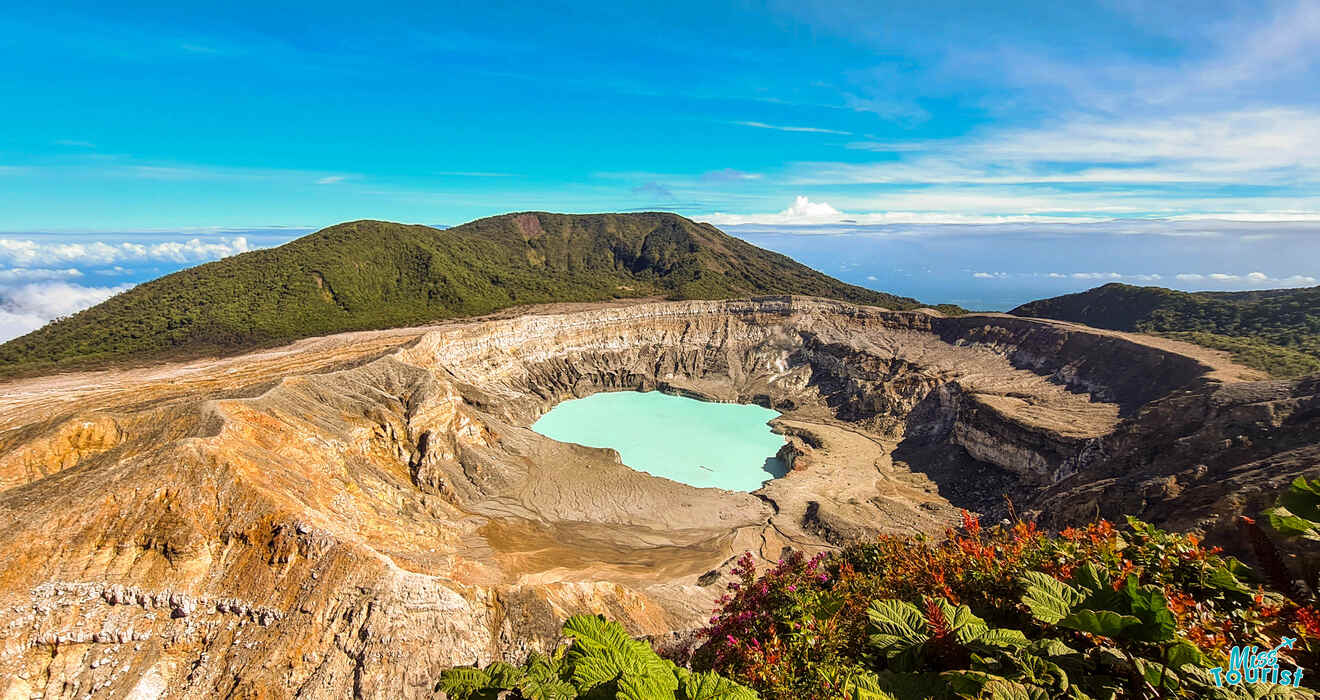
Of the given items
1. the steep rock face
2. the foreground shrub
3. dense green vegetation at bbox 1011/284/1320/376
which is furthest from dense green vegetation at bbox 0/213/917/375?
the foreground shrub

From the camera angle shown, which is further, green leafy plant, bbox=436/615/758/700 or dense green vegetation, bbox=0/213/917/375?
dense green vegetation, bbox=0/213/917/375

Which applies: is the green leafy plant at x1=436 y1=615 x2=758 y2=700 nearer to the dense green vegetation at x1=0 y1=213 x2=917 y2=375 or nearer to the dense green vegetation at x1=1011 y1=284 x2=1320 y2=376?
the dense green vegetation at x1=1011 y1=284 x2=1320 y2=376

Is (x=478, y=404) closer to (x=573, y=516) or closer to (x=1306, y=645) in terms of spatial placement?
(x=573, y=516)

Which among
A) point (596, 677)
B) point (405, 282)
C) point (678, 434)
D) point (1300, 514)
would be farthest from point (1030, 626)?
point (405, 282)

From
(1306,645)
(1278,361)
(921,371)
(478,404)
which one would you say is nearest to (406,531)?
(478,404)

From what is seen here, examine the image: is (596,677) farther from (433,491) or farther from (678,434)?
(678,434)

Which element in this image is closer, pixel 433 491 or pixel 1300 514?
pixel 1300 514
